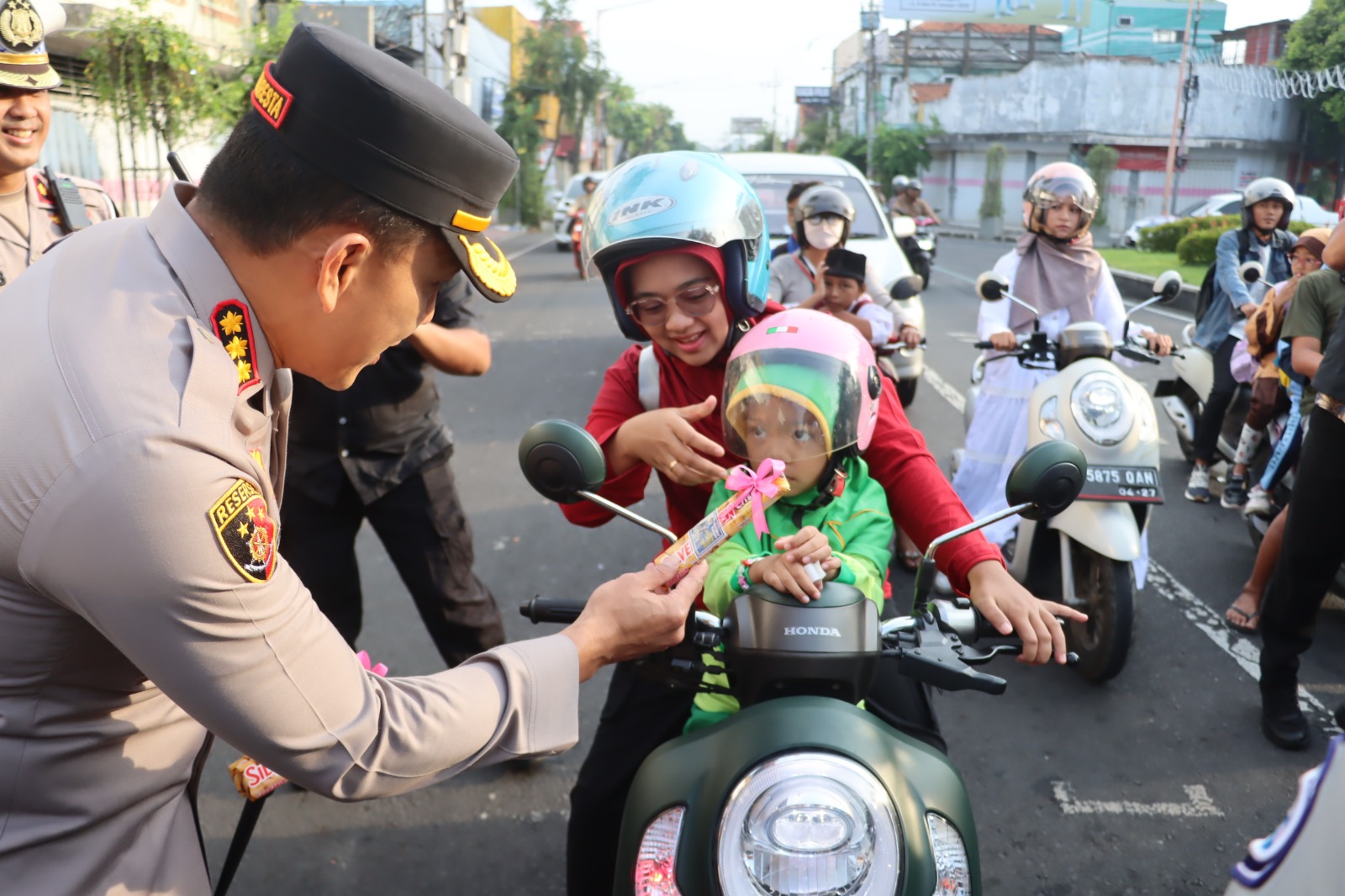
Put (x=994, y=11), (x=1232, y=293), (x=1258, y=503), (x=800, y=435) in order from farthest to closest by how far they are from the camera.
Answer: (x=994, y=11) → (x=1232, y=293) → (x=1258, y=503) → (x=800, y=435)

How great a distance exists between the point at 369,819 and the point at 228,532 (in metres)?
2.31

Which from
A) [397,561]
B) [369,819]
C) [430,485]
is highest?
[430,485]

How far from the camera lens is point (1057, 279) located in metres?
4.90

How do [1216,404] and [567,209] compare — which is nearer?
[1216,404]

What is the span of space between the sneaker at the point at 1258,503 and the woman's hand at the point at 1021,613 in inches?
139

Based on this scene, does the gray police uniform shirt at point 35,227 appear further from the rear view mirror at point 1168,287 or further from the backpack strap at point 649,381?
the rear view mirror at point 1168,287

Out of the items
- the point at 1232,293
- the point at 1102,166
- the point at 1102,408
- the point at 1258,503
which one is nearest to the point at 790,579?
the point at 1102,408

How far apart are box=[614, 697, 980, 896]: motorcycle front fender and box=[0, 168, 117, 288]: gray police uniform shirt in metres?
2.27

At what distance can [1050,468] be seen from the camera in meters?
1.80

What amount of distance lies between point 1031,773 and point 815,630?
2.12 metres

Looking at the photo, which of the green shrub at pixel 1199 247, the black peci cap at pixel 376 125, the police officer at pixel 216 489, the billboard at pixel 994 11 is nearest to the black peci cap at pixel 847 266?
the police officer at pixel 216 489

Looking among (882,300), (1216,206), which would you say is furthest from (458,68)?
(882,300)

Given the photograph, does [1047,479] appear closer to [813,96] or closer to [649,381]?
[649,381]

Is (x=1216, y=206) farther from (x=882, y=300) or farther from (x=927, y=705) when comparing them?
(x=927, y=705)
